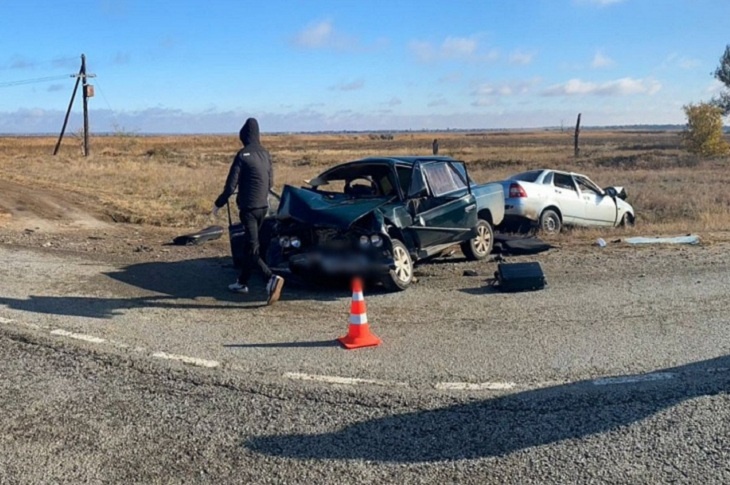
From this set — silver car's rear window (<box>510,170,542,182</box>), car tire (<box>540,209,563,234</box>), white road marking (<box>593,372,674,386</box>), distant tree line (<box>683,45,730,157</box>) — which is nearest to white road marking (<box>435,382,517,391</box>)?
white road marking (<box>593,372,674,386</box>)

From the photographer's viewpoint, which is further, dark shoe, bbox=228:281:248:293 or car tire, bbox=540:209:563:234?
car tire, bbox=540:209:563:234

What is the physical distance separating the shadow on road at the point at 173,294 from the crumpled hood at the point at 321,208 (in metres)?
0.91

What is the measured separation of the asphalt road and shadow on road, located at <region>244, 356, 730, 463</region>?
0.05ft

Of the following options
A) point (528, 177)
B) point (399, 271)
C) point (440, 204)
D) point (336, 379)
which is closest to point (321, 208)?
point (399, 271)

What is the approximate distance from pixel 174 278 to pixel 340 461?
5936 millimetres

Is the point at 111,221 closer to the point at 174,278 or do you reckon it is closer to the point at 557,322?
the point at 174,278

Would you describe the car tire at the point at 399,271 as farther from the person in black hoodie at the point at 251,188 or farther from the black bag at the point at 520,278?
the person in black hoodie at the point at 251,188

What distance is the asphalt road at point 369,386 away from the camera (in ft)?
13.3

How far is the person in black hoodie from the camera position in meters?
8.23

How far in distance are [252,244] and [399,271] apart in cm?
177

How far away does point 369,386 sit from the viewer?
17.3 ft

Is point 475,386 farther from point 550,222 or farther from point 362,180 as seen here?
point 550,222

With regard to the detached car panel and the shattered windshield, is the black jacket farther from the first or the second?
the shattered windshield

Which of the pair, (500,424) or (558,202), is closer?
(500,424)
